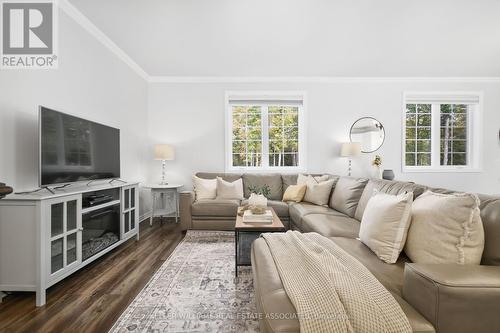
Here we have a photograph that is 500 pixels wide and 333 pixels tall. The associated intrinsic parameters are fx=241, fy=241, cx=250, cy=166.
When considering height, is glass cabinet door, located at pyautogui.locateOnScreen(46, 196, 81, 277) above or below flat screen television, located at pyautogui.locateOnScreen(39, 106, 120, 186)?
below

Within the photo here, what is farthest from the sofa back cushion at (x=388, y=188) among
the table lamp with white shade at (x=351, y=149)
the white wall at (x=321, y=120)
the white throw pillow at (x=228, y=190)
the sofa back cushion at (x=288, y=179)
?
the white wall at (x=321, y=120)

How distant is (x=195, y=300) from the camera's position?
6.03ft

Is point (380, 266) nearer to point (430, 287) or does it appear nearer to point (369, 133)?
point (430, 287)

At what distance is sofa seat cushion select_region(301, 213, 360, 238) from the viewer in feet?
6.89

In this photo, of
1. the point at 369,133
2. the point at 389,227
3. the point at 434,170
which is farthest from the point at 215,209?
the point at 434,170

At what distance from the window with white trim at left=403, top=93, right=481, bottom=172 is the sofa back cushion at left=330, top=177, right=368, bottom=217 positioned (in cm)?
239

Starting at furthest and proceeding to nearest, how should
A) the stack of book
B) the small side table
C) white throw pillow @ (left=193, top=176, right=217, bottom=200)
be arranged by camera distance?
1. the small side table
2. white throw pillow @ (left=193, top=176, right=217, bottom=200)
3. the stack of book

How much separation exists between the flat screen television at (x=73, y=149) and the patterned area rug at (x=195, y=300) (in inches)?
50.0

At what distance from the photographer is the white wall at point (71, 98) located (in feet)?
6.68

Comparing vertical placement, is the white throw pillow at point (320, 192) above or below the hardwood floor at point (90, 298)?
above

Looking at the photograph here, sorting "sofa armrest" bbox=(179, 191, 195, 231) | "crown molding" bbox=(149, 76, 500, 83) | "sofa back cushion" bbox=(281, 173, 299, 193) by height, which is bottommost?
"sofa armrest" bbox=(179, 191, 195, 231)

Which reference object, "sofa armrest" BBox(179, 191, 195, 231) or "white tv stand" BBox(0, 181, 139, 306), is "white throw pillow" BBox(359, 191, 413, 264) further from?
"sofa armrest" BBox(179, 191, 195, 231)

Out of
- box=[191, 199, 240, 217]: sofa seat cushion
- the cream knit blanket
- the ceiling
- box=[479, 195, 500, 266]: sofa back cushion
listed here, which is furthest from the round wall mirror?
the cream knit blanket

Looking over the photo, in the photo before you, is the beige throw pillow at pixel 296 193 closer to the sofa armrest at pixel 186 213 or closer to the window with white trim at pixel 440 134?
the sofa armrest at pixel 186 213
